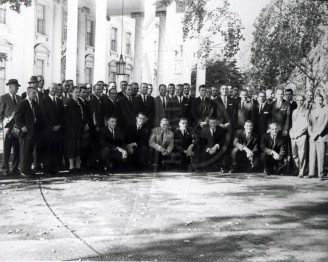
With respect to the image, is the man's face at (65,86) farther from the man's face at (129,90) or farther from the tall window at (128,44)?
the tall window at (128,44)

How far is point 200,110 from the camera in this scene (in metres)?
4.79

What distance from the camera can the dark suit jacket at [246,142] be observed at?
468 centimetres

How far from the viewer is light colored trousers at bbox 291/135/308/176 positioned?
402 centimetres

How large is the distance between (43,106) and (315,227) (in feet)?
9.83

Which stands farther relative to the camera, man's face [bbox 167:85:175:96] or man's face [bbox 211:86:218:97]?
man's face [bbox 167:85:175:96]

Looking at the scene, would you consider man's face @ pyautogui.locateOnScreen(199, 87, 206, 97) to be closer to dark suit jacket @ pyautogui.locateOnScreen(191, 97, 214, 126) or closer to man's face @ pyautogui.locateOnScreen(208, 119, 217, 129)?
dark suit jacket @ pyautogui.locateOnScreen(191, 97, 214, 126)

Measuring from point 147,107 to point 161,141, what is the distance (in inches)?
19.9

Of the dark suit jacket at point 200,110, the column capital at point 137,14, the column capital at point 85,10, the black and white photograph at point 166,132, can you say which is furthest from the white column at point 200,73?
the column capital at point 85,10

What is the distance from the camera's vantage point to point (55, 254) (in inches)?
85.9

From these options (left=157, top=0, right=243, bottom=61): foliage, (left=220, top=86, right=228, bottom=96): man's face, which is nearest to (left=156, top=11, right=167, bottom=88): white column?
(left=157, top=0, right=243, bottom=61): foliage

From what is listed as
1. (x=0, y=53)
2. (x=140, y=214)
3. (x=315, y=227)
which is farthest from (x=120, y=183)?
(x=315, y=227)

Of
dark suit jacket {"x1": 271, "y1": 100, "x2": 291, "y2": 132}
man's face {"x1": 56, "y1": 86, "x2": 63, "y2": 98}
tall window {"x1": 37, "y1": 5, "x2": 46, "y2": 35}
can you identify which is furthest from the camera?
dark suit jacket {"x1": 271, "y1": 100, "x2": 291, "y2": 132}

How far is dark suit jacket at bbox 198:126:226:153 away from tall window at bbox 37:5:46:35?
217 cm

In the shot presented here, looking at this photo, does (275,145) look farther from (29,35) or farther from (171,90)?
(29,35)
